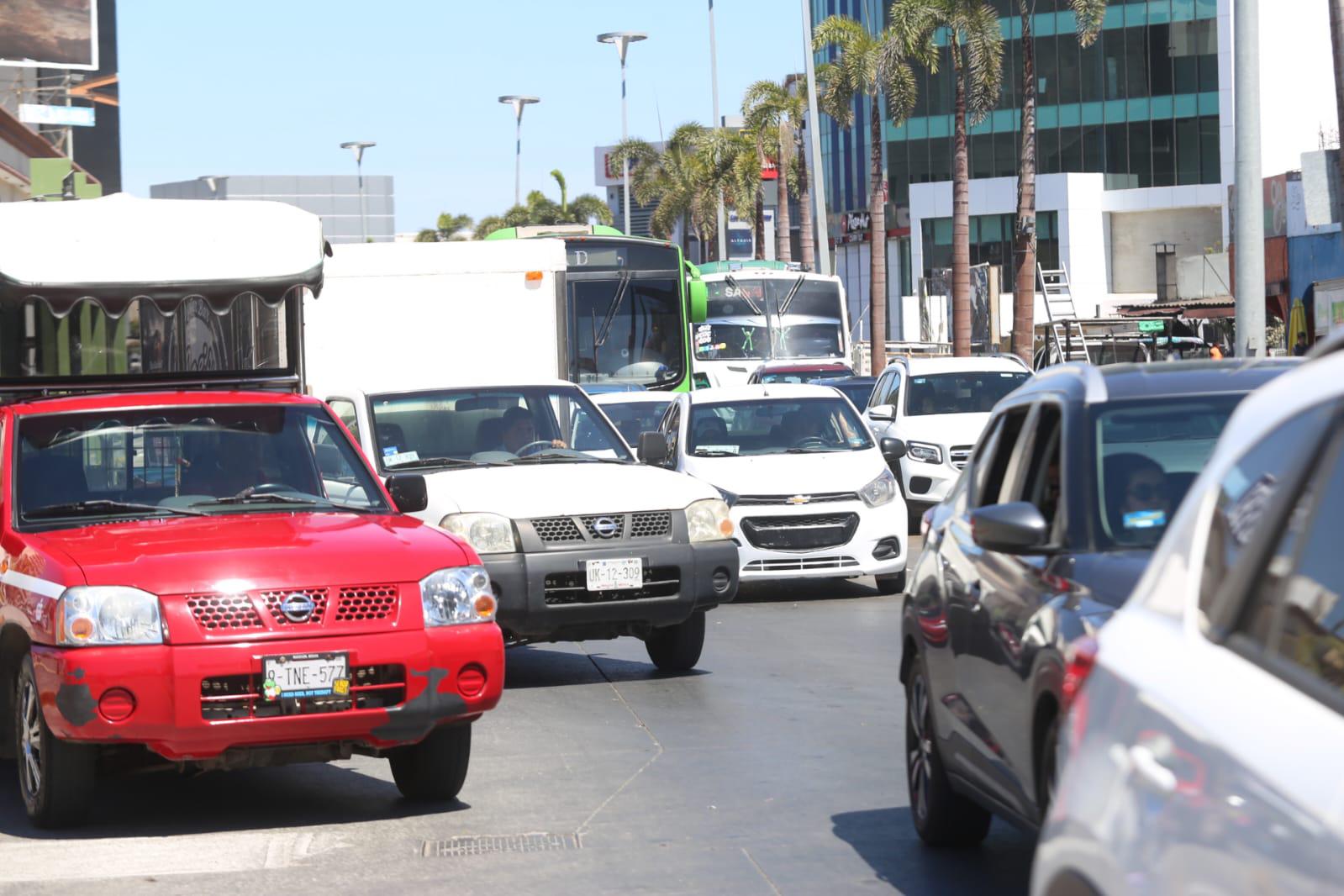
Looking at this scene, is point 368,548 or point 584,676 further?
point 584,676

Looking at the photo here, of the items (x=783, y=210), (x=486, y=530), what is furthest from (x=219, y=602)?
(x=783, y=210)

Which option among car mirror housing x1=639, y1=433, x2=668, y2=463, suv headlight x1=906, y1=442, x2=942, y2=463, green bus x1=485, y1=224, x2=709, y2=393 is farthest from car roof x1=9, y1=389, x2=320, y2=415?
green bus x1=485, y1=224, x2=709, y2=393

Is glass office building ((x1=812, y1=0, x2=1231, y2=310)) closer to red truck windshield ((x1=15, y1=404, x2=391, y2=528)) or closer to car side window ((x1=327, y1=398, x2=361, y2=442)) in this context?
car side window ((x1=327, y1=398, x2=361, y2=442))

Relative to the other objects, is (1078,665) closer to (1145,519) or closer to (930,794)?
(1145,519)

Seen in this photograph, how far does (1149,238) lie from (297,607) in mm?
74130

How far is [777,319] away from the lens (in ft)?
124

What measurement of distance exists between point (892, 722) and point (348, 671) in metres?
3.46

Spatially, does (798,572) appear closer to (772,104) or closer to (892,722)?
(892,722)

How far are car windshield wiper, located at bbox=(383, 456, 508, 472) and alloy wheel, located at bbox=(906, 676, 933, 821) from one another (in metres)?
5.56

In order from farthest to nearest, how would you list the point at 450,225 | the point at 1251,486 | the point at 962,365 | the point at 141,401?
the point at 450,225 < the point at 962,365 < the point at 141,401 < the point at 1251,486

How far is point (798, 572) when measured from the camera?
52.7 ft

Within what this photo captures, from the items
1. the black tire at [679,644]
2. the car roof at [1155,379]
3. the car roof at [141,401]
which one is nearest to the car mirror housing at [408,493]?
the car roof at [141,401]

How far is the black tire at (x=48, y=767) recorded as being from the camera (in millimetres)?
7582

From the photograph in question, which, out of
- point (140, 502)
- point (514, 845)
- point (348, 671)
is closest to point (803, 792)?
point (514, 845)
